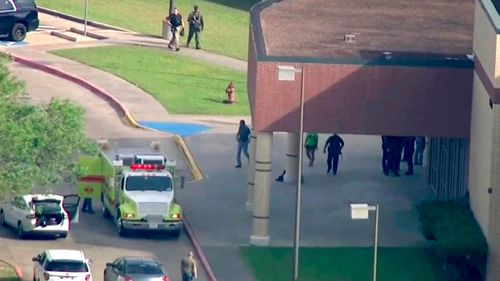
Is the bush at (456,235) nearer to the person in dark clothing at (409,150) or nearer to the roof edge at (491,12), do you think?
the roof edge at (491,12)

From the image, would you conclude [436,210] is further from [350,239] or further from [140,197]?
[140,197]

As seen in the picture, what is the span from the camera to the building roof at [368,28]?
56.8 meters

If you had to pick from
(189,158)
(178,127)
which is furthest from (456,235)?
(178,127)

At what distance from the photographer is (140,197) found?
55312 mm

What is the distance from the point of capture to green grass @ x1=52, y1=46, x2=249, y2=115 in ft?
243

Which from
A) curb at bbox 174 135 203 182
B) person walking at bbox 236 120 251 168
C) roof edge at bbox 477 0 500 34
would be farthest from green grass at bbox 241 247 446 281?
person walking at bbox 236 120 251 168

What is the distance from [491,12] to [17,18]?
107 ft

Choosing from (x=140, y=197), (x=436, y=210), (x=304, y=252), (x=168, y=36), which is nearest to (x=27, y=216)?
(x=140, y=197)

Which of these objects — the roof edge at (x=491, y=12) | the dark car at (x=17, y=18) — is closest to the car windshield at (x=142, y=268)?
the roof edge at (x=491, y=12)

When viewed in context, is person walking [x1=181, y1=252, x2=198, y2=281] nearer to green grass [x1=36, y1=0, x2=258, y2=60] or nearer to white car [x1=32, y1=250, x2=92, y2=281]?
white car [x1=32, y1=250, x2=92, y2=281]

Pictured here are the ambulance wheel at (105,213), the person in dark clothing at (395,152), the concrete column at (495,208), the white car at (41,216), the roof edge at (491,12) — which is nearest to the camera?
the roof edge at (491,12)

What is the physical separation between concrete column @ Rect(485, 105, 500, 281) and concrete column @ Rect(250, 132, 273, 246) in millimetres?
7026

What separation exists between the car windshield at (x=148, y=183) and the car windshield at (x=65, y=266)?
23.6 feet

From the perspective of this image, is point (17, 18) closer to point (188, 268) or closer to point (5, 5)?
point (5, 5)
